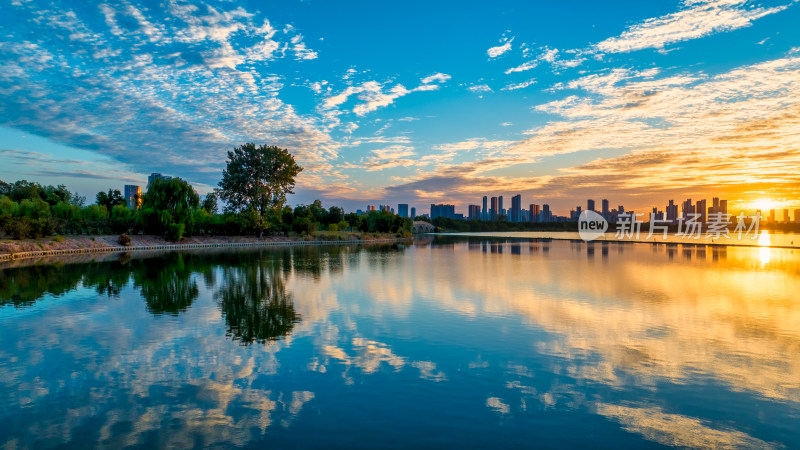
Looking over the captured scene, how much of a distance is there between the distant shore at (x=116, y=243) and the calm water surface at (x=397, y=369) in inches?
1111

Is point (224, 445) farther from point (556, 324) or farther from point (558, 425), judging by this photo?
point (556, 324)

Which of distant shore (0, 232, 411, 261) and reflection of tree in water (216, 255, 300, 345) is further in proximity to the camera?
distant shore (0, 232, 411, 261)

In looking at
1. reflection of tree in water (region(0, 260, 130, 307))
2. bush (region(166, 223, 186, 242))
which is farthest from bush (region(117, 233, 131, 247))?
reflection of tree in water (region(0, 260, 130, 307))

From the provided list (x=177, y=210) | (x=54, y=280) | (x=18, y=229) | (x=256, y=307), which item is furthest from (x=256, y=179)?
(x=256, y=307)

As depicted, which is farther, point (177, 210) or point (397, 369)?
point (177, 210)

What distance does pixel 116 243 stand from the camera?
180 ft

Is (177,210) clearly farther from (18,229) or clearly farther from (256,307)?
(256,307)

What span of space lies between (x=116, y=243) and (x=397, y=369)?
58.2m

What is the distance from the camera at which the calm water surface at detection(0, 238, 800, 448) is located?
23.3 feet

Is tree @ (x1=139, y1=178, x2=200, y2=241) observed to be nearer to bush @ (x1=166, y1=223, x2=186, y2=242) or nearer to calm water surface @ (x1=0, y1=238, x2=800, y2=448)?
bush @ (x1=166, y1=223, x2=186, y2=242)

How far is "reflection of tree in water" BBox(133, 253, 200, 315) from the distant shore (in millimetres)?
17309

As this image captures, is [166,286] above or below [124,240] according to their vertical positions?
below

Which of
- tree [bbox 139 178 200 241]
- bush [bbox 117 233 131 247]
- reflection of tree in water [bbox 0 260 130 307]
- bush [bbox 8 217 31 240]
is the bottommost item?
reflection of tree in water [bbox 0 260 130 307]

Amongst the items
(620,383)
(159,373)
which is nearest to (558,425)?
(620,383)
